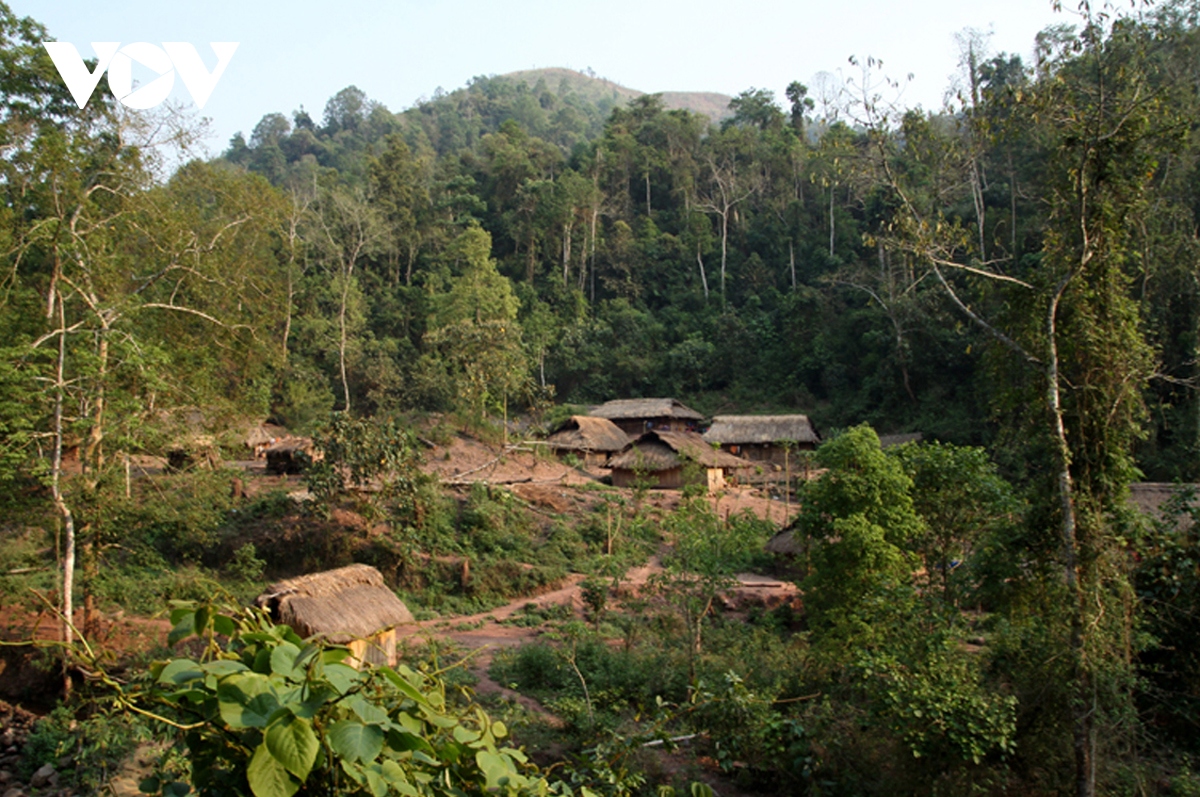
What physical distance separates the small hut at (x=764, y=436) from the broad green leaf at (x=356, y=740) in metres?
29.4

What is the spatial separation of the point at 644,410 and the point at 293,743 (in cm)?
3238

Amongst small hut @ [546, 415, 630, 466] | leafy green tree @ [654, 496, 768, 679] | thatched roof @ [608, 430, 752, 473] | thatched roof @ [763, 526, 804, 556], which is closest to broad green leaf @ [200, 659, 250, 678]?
leafy green tree @ [654, 496, 768, 679]

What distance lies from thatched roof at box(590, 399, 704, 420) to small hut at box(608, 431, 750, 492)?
5699 millimetres

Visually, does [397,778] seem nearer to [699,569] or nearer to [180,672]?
[180,672]

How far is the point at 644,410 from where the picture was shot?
3347 centimetres

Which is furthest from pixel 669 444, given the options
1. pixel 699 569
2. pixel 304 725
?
pixel 304 725

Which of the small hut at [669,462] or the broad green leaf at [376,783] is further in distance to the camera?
the small hut at [669,462]

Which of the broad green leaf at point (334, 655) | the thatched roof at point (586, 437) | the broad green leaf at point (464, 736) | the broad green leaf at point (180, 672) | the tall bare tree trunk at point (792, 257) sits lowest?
the thatched roof at point (586, 437)

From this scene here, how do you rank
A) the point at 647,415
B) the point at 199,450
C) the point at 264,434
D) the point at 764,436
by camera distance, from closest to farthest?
1. the point at 199,450
2. the point at 264,434
3. the point at 764,436
4. the point at 647,415

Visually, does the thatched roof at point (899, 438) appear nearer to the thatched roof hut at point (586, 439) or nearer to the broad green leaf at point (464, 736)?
the thatched roof hut at point (586, 439)

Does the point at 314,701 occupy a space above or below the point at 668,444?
above

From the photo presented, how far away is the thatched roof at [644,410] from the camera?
1312 inches

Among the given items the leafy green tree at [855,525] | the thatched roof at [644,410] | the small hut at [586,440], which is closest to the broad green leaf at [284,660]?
the leafy green tree at [855,525]

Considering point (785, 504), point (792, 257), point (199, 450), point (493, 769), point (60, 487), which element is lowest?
point (785, 504)
